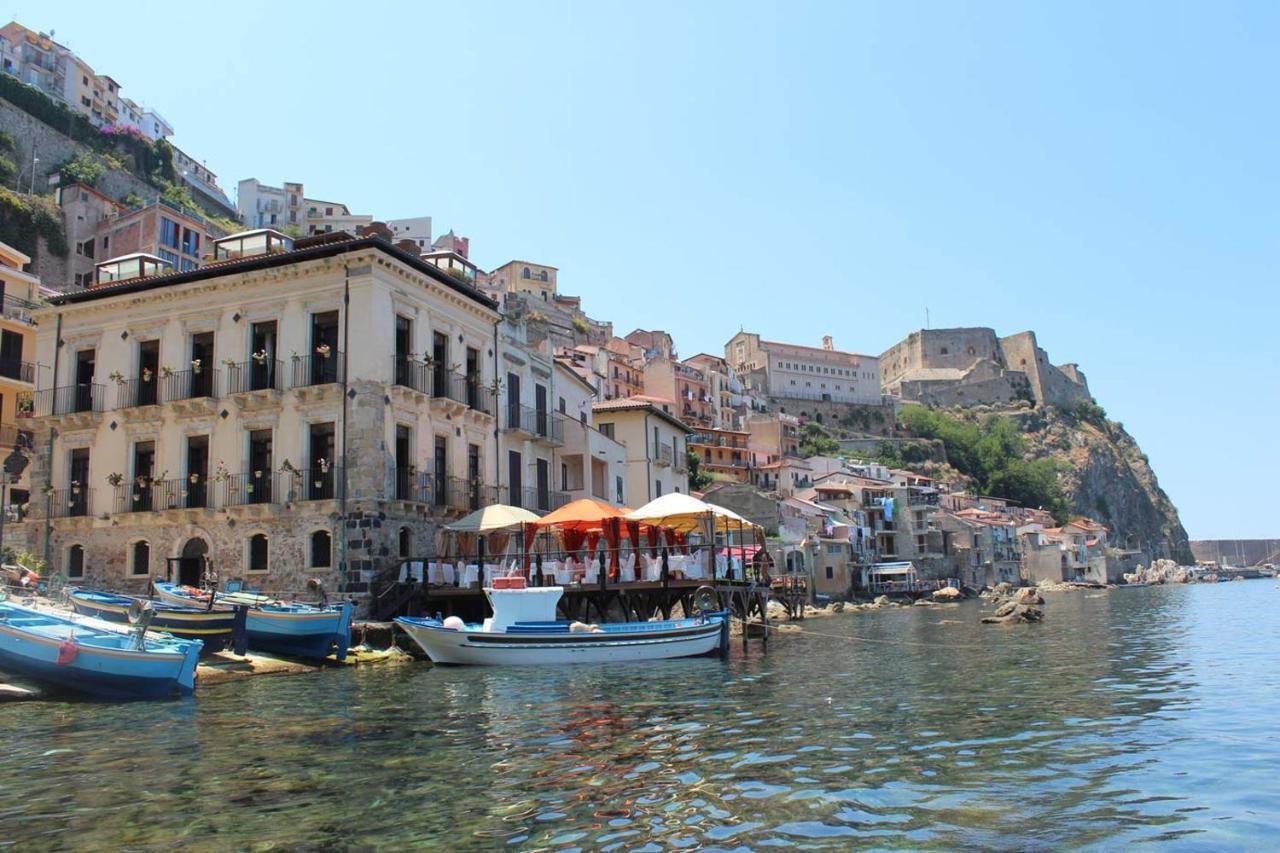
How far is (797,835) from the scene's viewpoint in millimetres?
7934

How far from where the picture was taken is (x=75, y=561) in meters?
30.8

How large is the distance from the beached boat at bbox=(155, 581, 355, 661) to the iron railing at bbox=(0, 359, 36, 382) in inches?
753

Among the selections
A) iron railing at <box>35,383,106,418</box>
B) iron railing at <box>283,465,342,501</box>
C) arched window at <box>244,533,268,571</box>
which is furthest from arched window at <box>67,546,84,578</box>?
iron railing at <box>283,465,342,501</box>

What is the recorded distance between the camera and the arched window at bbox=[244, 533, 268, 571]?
28047 mm

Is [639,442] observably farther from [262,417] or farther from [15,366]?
[15,366]

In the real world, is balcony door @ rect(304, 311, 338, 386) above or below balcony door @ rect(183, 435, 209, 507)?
above

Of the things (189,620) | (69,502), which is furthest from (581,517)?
(69,502)

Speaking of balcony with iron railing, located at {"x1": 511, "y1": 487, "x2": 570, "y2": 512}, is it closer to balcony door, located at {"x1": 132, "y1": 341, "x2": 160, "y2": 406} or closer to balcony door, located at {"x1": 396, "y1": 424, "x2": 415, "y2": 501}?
balcony door, located at {"x1": 396, "y1": 424, "x2": 415, "y2": 501}

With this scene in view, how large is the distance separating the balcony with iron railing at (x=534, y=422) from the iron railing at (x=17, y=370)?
18162 millimetres

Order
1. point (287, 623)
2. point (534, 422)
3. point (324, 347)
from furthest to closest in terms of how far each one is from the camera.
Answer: point (534, 422)
point (324, 347)
point (287, 623)

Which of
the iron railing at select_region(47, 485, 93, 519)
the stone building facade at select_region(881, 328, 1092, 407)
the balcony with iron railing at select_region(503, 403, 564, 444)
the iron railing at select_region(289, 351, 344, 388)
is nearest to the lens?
the iron railing at select_region(289, 351, 344, 388)

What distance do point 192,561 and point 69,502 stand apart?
17.5 feet

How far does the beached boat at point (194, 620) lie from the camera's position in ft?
68.7

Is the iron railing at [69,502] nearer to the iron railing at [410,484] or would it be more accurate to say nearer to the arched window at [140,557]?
the arched window at [140,557]
